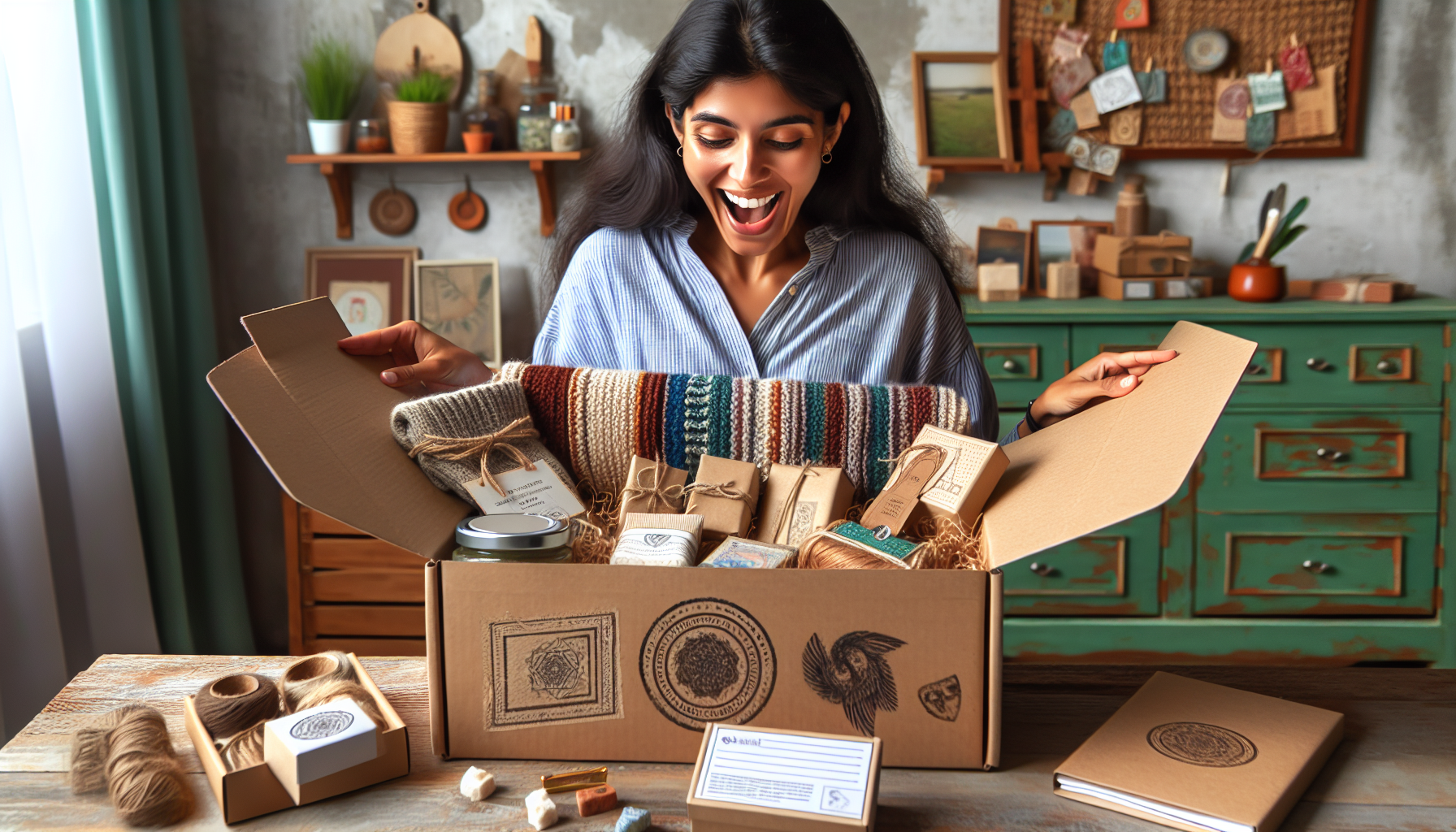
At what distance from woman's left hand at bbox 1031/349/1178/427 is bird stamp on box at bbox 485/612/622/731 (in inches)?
21.6

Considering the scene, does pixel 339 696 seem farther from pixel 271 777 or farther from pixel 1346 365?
pixel 1346 365

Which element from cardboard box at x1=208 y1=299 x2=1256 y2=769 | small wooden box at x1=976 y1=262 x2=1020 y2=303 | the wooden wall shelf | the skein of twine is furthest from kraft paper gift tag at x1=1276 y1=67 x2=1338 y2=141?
the skein of twine

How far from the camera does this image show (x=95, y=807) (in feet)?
2.56

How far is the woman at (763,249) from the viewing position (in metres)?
1.22

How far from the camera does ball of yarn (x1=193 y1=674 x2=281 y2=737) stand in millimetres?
837

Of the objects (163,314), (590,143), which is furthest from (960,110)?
(163,314)

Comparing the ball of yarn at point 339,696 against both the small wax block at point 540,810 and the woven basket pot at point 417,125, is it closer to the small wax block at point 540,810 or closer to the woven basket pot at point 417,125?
the small wax block at point 540,810

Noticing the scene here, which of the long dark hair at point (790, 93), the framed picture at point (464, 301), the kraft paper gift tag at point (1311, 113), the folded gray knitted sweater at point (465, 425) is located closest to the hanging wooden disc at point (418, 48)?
the framed picture at point (464, 301)

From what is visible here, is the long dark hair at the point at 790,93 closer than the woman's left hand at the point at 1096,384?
No

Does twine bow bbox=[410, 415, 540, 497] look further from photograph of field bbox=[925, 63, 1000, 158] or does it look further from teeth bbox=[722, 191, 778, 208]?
photograph of field bbox=[925, 63, 1000, 158]

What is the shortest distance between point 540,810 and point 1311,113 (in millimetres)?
2918

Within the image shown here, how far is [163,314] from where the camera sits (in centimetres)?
256

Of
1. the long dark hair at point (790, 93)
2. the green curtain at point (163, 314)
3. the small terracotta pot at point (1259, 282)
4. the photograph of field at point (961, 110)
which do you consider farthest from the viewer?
the photograph of field at point (961, 110)

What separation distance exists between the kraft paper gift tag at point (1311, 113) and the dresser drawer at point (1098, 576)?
3.72ft
